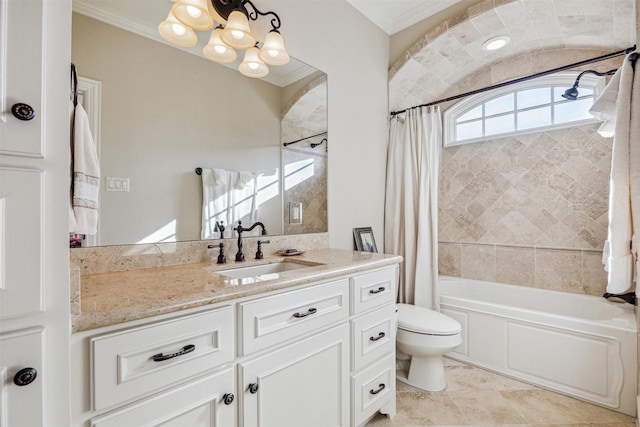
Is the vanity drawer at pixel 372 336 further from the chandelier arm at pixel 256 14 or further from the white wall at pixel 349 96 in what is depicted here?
the chandelier arm at pixel 256 14

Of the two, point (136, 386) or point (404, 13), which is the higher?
point (404, 13)

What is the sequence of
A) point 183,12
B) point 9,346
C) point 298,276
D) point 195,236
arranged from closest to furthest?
point 9,346
point 298,276
point 183,12
point 195,236

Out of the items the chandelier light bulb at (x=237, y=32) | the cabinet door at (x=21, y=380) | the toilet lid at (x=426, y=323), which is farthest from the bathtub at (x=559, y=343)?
the cabinet door at (x=21, y=380)

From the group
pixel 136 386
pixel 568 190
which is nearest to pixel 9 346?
pixel 136 386

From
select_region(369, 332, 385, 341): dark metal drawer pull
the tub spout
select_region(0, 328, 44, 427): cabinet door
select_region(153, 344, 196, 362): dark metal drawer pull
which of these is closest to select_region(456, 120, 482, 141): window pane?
the tub spout

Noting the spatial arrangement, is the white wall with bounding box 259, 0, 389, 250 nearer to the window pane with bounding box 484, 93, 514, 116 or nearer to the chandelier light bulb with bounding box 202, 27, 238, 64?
the chandelier light bulb with bounding box 202, 27, 238, 64

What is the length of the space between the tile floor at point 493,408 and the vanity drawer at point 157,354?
122 cm

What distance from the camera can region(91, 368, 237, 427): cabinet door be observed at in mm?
751

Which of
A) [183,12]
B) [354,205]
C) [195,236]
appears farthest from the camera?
[354,205]

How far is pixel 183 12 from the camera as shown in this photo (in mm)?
1351

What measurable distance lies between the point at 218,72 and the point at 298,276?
1199 millimetres

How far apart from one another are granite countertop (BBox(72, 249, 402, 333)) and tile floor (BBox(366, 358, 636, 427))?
1.01 m

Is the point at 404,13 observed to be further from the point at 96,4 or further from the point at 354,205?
the point at 96,4

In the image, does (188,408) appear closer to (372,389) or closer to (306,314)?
(306,314)
